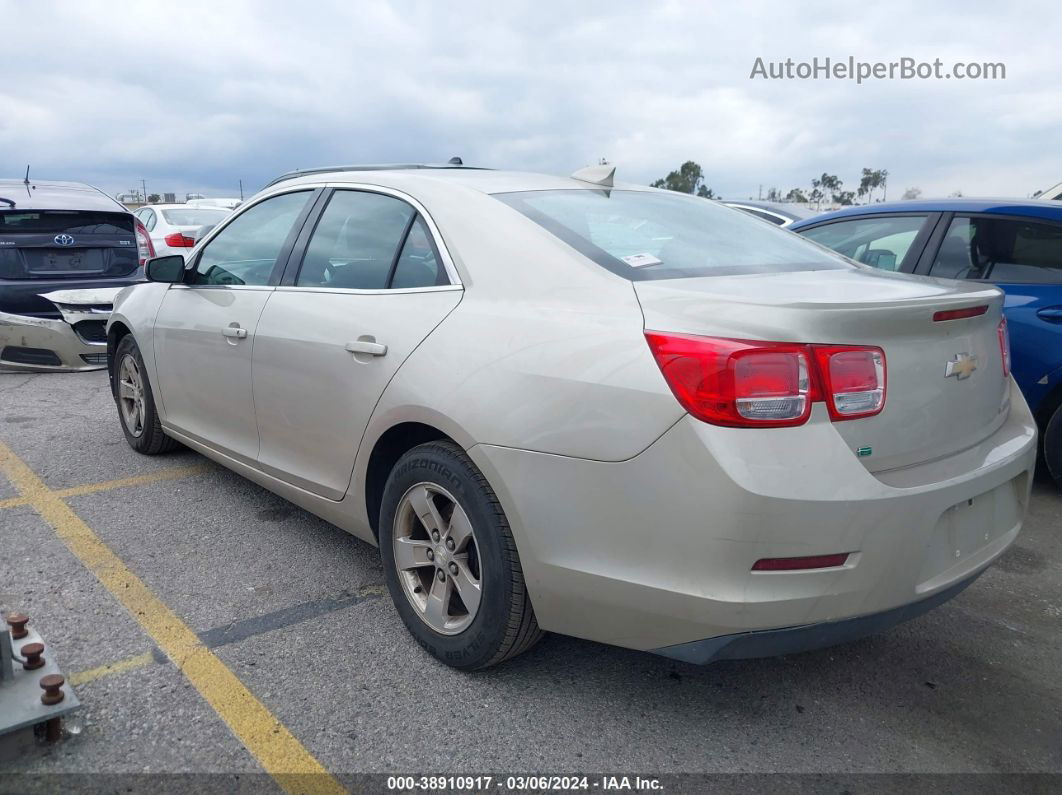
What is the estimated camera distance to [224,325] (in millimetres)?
3590

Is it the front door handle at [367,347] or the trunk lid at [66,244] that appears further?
the trunk lid at [66,244]

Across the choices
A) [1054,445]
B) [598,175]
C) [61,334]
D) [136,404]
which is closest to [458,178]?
[598,175]

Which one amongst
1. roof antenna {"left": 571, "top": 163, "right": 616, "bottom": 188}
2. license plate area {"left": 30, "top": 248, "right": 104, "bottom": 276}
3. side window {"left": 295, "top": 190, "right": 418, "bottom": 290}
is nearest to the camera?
side window {"left": 295, "top": 190, "right": 418, "bottom": 290}

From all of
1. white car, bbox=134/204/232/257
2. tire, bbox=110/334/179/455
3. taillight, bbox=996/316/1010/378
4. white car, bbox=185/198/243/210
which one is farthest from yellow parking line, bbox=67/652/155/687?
white car, bbox=185/198/243/210

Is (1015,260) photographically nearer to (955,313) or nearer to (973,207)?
(973,207)

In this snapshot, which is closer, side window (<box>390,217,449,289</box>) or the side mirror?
side window (<box>390,217,449,289</box>)

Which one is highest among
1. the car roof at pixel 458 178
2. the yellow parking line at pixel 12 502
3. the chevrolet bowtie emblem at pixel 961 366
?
the car roof at pixel 458 178

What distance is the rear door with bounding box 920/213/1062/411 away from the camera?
13.8 ft

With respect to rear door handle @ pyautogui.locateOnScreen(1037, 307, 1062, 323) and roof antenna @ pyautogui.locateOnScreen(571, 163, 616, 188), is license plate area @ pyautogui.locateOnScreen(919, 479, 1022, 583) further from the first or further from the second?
rear door handle @ pyautogui.locateOnScreen(1037, 307, 1062, 323)

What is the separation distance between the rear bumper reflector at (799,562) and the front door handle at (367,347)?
136 cm

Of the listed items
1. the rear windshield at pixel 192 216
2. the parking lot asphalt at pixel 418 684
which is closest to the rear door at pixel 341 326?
the parking lot asphalt at pixel 418 684

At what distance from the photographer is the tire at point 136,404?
4508 mm

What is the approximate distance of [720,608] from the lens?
2.02 meters

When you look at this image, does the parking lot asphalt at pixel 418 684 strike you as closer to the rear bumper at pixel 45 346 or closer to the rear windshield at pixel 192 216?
the rear bumper at pixel 45 346
